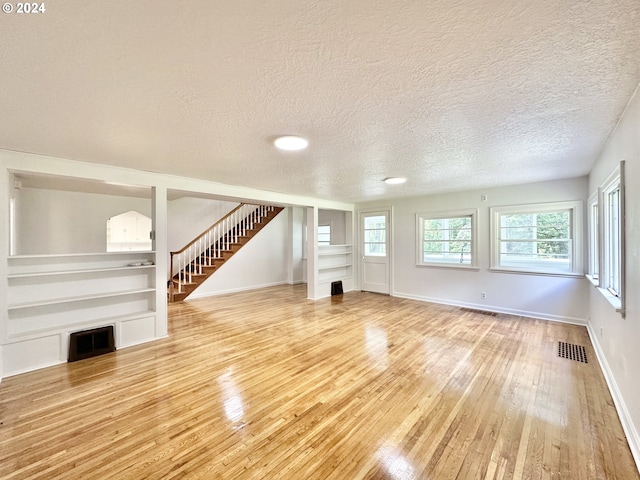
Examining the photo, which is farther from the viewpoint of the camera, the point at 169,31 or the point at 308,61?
the point at 308,61

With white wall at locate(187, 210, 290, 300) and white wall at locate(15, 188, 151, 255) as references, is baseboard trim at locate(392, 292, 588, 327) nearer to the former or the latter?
white wall at locate(187, 210, 290, 300)

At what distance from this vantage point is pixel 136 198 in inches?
245

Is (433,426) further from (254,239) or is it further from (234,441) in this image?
(254,239)

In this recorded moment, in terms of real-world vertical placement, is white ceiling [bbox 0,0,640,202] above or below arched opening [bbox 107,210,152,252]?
above

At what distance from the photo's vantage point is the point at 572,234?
4320 mm

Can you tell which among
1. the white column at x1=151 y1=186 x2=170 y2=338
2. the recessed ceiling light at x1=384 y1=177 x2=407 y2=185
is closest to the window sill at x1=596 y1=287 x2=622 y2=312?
the recessed ceiling light at x1=384 y1=177 x2=407 y2=185

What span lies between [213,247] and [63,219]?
2.93 meters

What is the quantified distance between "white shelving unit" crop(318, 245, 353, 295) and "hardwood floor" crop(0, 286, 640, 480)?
9.33 ft

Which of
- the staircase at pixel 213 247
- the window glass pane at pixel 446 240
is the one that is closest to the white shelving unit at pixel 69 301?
the staircase at pixel 213 247

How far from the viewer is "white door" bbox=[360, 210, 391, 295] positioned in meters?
6.72

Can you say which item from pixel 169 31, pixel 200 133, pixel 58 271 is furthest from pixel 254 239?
pixel 169 31

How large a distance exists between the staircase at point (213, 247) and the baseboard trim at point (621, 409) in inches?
265

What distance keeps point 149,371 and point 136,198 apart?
4.72m

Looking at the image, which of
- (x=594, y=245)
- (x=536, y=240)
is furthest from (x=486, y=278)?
(x=594, y=245)
